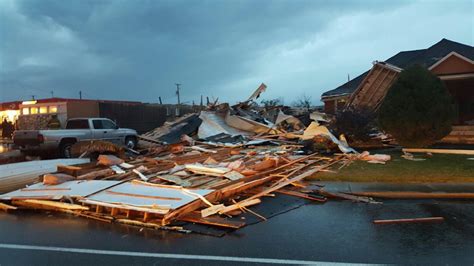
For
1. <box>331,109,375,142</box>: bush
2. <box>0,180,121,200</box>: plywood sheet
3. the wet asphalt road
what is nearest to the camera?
the wet asphalt road

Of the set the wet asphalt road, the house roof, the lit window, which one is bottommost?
the wet asphalt road

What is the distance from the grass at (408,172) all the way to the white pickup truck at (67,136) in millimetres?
10886

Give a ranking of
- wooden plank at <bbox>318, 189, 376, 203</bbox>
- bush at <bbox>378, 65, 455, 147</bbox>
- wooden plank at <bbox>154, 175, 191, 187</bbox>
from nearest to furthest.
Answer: wooden plank at <bbox>318, 189, 376, 203</bbox>
wooden plank at <bbox>154, 175, 191, 187</bbox>
bush at <bbox>378, 65, 455, 147</bbox>

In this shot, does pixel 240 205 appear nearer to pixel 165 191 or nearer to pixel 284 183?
pixel 165 191

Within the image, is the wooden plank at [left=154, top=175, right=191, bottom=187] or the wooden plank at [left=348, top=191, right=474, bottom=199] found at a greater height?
the wooden plank at [left=154, top=175, right=191, bottom=187]

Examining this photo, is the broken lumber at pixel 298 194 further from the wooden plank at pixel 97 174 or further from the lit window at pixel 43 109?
the lit window at pixel 43 109

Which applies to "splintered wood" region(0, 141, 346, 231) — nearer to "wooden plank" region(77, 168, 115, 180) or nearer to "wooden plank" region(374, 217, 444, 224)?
"wooden plank" region(77, 168, 115, 180)

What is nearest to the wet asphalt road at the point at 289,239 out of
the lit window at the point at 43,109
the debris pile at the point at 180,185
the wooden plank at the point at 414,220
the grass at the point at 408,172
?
the wooden plank at the point at 414,220

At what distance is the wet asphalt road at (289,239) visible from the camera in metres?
4.61

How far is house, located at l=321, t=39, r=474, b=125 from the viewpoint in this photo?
1678 cm

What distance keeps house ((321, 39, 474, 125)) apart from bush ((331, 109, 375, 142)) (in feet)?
3.19

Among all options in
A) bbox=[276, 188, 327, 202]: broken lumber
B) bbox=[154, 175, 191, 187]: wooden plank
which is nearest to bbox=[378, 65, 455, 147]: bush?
bbox=[276, 188, 327, 202]: broken lumber

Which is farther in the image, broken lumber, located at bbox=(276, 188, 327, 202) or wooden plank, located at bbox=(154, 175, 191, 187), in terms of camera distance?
wooden plank, located at bbox=(154, 175, 191, 187)

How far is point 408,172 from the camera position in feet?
30.6
